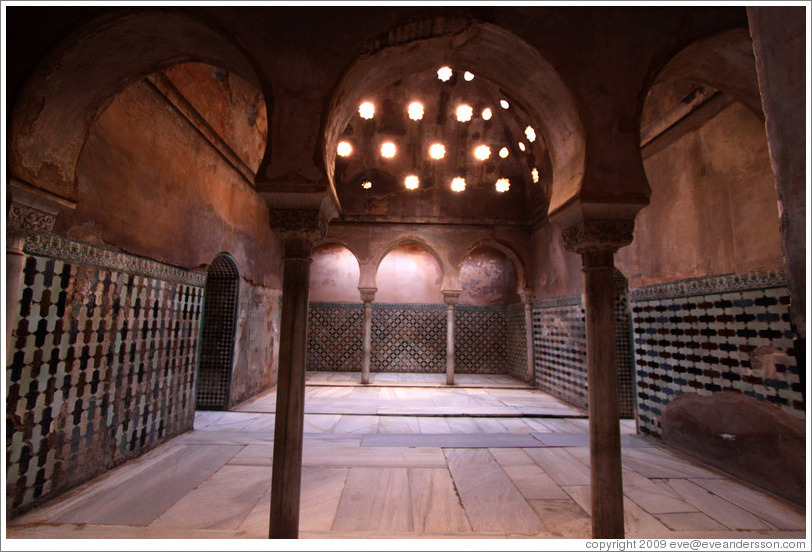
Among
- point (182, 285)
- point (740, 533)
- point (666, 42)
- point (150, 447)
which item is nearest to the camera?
point (740, 533)

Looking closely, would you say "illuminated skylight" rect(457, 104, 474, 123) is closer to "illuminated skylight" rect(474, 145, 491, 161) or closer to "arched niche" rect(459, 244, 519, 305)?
"illuminated skylight" rect(474, 145, 491, 161)

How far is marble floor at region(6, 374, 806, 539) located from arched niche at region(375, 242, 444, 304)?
22.8ft

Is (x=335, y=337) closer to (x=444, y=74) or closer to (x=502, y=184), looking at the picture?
(x=502, y=184)

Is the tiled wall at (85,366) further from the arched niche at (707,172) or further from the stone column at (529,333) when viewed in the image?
the stone column at (529,333)

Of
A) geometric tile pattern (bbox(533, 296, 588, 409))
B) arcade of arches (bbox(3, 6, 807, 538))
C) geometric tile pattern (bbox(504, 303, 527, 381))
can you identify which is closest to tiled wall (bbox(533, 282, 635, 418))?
geometric tile pattern (bbox(533, 296, 588, 409))

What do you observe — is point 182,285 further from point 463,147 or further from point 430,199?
point 463,147

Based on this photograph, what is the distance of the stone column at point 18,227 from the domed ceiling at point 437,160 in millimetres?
7612

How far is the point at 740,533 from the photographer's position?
279 cm

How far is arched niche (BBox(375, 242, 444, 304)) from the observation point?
12586 mm

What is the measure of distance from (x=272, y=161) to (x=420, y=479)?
314cm

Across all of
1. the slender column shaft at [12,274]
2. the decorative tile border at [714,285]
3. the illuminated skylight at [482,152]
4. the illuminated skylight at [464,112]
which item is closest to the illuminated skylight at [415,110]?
the illuminated skylight at [464,112]

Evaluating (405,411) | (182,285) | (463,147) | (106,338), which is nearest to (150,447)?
(106,338)

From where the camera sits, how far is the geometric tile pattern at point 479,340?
1212 cm

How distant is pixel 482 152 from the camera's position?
33.5 ft
